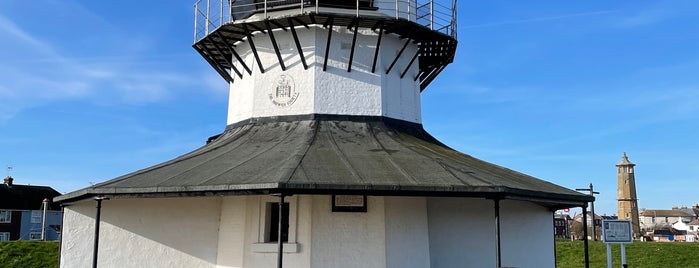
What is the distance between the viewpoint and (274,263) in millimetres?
10820

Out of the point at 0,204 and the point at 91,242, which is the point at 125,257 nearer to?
the point at 91,242

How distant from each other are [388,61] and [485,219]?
390cm

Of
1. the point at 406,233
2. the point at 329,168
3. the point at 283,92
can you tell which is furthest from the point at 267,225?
the point at 283,92

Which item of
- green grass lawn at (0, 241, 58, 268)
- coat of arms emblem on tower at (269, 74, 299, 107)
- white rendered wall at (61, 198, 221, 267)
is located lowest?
green grass lawn at (0, 241, 58, 268)

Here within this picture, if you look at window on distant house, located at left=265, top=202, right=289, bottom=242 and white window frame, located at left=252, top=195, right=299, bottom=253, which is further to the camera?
window on distant house, located at left=265, top=202, right=289, bottom=242

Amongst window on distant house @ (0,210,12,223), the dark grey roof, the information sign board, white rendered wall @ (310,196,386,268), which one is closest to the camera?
the dark grey roof

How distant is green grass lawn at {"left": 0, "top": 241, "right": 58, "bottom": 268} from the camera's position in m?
22.3

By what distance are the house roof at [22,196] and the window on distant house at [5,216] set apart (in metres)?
0.39

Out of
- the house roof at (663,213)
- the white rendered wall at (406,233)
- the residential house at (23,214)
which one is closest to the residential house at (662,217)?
the house roof at (663,213)

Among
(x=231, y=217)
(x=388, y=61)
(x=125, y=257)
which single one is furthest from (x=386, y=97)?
(x=125, y=257)

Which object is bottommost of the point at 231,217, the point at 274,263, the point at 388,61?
the point at 274,263

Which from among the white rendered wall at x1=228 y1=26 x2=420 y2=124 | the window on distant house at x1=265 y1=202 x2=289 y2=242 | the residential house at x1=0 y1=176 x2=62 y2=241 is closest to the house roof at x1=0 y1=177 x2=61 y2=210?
the residential house at x1=0 y1=176 x2=62 y2=241

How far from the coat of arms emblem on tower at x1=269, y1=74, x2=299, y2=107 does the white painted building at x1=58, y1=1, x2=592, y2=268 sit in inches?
0.9

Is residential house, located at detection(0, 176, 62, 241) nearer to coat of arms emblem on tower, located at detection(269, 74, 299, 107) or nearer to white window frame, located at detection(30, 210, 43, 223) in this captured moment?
white window frame, located at detection(30, 210, 43, 223)
